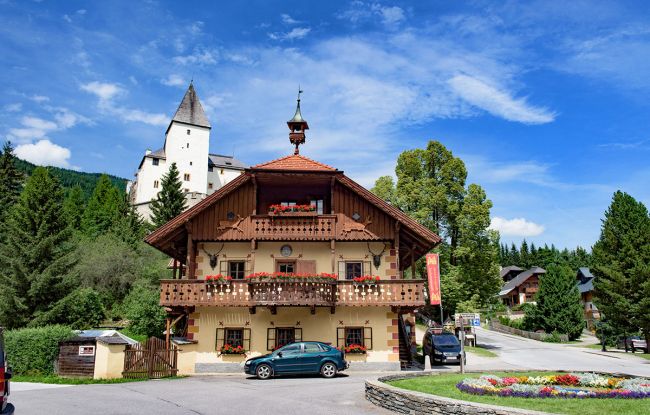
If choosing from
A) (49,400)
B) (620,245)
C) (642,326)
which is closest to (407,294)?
(49,400)

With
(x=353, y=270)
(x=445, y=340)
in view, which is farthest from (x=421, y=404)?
(x=445, y=340)

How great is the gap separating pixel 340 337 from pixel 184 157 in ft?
268

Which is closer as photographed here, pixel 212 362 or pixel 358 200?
pixel 212 362

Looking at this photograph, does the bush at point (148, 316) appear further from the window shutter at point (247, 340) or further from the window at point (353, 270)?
the window at point (353, 270)

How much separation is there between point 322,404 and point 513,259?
146991 mm

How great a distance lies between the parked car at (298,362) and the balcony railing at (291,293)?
3.27 metres

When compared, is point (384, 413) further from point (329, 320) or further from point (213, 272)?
point (213, 272)

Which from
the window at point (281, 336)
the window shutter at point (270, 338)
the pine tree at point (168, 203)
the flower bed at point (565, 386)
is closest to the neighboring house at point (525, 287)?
the pine tree at point (168, 203)

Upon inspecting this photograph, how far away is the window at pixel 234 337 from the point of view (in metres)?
24.1

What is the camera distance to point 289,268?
25.8 meters

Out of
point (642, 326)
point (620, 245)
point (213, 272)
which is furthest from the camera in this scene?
point (620, 245)

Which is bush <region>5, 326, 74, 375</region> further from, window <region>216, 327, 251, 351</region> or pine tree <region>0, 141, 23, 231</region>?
pine tree <region>0, 141, 23, 231</region>

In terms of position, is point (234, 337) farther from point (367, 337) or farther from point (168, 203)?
point (168, 203)

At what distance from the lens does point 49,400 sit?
14.3m
